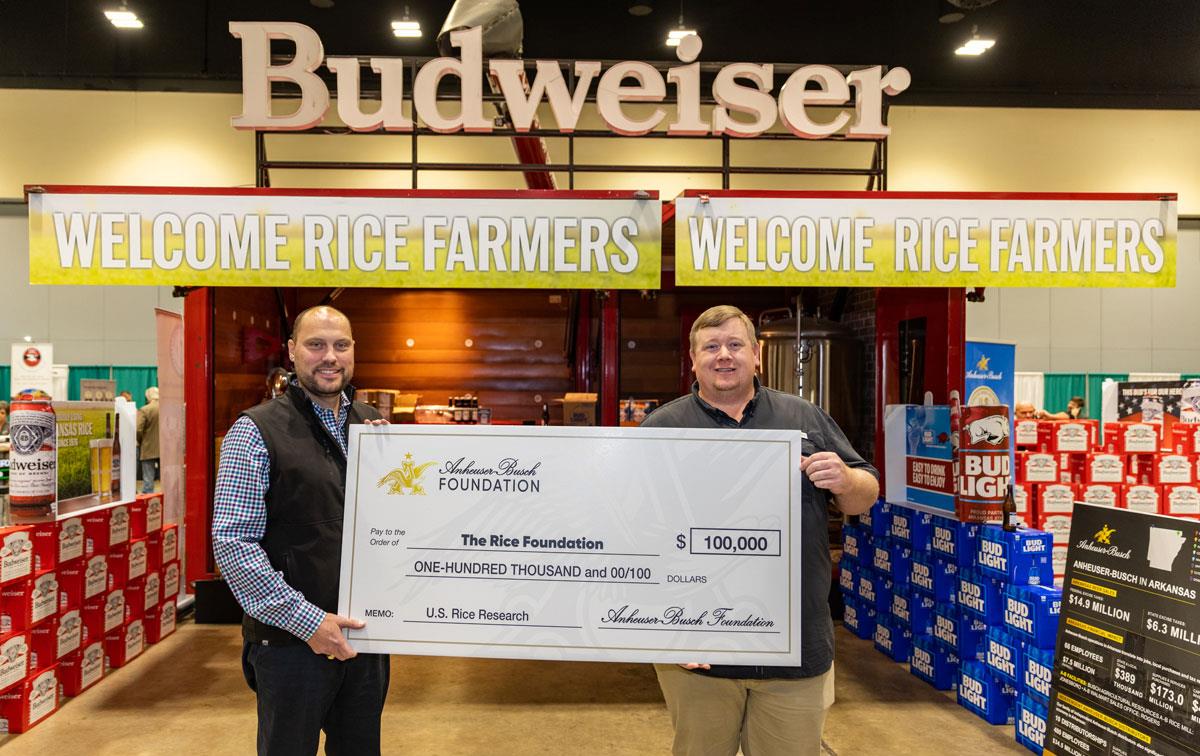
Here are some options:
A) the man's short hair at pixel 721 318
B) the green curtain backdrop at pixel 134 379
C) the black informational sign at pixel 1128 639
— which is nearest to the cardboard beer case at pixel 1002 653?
the black informational sign at pixel 1128 639

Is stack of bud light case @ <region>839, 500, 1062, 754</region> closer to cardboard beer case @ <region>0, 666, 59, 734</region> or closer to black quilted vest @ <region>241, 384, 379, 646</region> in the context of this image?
black quilted vest @ <region>241, 384, 379, 646</region>

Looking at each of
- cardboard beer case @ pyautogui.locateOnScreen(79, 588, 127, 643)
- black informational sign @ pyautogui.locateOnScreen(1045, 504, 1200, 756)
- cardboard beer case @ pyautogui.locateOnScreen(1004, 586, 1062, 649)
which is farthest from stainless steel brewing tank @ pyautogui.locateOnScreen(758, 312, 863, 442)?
cardboard beer case @ pyautogui.locateOnScreen(79, 588, 127, 643)

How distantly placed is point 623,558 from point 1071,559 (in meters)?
1.93

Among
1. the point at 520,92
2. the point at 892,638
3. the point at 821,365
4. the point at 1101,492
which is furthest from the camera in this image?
the point at 821,365

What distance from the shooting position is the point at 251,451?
223 centimetres

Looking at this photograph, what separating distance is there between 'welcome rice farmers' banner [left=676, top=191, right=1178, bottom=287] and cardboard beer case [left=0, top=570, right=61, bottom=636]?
3.88 meters

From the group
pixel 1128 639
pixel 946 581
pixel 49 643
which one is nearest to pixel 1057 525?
pixel 946 581

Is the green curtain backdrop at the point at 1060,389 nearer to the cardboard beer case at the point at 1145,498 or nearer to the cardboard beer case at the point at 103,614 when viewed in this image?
the cardboard beer case at the point at 1145,498

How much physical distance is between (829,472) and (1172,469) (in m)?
6.00

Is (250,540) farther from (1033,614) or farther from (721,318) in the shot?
(1033,614)

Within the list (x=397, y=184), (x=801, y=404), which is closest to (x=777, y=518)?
(x=801, y=404)

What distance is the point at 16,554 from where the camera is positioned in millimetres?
3957

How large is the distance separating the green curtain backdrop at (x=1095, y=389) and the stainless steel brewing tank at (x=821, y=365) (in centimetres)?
887

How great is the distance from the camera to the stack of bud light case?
381cm
